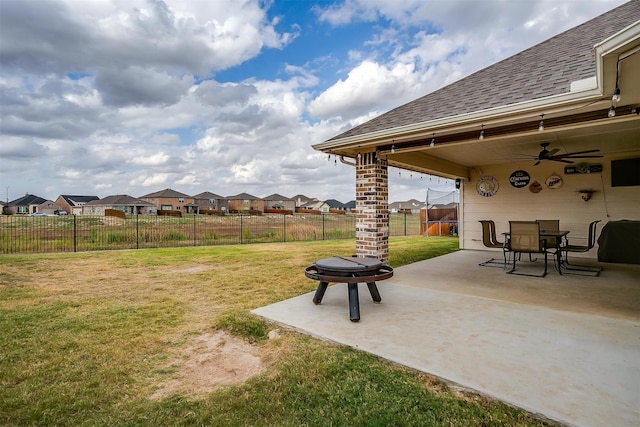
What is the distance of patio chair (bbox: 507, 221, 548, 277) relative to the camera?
5.47 metres

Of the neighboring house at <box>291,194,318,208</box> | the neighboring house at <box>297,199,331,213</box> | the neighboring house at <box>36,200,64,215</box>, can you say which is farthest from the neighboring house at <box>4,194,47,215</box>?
the neighboring house at <box>297,199,331,213</box>

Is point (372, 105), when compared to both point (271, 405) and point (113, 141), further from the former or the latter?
point (271, 405)

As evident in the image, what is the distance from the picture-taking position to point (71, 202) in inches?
2167

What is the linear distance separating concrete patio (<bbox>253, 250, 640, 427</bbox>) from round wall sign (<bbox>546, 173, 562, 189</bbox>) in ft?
11.1

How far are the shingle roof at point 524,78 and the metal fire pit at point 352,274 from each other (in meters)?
2.44

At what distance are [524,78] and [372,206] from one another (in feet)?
9.70

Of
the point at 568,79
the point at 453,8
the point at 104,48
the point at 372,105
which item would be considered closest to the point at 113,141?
the point at 104,48

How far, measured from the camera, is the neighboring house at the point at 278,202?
2665 inches

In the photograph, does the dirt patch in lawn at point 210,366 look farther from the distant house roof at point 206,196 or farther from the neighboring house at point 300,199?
the neighboring house at point 300,199

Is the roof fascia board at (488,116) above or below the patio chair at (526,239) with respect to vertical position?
above

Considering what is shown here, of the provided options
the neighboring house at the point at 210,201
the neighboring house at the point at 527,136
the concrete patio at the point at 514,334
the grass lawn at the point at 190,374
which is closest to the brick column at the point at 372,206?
the neighboring house at the point at 527,136

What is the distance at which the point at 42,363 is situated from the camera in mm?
2463

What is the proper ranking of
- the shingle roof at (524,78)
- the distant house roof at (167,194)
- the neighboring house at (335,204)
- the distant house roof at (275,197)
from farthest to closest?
the neighboring house at (335,204), the distant house roof at (275,197), the distant house roof at (167,194), the shingle roof at (524,78)

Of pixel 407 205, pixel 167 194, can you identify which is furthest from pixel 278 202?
pixel 407 205
